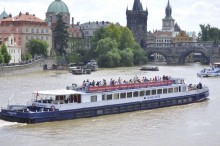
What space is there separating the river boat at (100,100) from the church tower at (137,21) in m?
103

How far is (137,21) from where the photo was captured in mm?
149875

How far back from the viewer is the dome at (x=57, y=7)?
140 meters

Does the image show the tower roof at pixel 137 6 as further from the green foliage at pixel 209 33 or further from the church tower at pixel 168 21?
the church tower at pixel 168 21

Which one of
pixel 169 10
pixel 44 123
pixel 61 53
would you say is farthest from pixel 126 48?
pixel 169 10

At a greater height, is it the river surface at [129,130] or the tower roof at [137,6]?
the tower roof at [137,6]

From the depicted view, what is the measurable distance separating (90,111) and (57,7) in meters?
105

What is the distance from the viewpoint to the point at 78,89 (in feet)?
126

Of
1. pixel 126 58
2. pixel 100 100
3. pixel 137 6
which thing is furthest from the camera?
pixel 137 6

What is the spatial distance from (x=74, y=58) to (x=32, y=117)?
70.2 meters

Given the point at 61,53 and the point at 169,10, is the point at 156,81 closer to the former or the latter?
the point at 61,53

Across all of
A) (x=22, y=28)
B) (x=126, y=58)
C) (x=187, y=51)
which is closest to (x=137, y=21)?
(x=187, y=51)

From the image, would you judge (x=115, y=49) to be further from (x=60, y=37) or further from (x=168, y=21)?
(x=168, y=21)

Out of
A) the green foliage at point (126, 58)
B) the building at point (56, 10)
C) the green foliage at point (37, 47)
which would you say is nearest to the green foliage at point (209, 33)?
the building at point (56, 10)

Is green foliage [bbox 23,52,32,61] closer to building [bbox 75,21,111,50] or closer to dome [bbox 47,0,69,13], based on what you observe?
dome [bbox 47,0,69,13]
